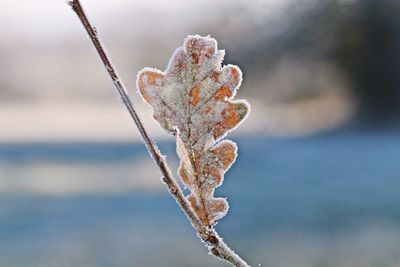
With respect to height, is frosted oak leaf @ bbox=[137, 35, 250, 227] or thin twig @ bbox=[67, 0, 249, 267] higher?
frosted oak leaf @ bbox=[137, 35, 250, 227]

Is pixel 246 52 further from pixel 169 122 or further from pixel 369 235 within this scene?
pixel 169 122

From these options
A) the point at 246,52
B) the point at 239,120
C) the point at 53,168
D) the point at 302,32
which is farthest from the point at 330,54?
the point at 239,120

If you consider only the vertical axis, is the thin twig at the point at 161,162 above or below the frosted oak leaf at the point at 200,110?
below
